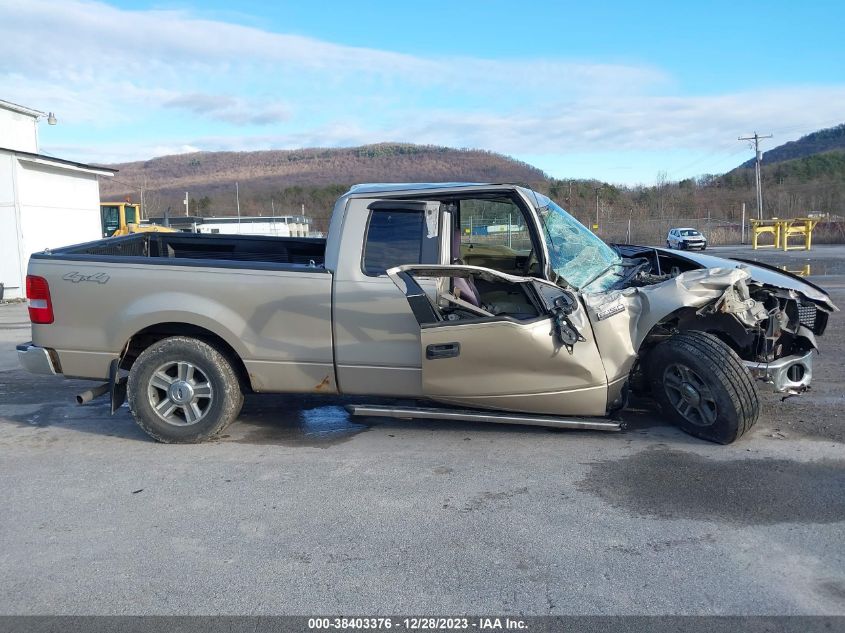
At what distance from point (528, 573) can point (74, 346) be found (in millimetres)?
4074

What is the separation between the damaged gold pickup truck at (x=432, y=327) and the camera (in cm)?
495

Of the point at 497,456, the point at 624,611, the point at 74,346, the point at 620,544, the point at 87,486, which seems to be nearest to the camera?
the point at 624,611

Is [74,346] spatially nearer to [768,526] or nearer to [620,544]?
[620,544]

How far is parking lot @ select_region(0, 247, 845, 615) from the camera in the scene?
10.7ft

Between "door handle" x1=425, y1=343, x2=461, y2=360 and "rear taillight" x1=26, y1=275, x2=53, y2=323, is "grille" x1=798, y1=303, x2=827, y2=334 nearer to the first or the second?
"door handle" x1=425, y1=343, x2=461, y2=360

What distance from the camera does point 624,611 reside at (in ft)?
10.2

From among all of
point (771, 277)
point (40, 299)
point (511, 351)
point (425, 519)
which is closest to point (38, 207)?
point (40, 299)

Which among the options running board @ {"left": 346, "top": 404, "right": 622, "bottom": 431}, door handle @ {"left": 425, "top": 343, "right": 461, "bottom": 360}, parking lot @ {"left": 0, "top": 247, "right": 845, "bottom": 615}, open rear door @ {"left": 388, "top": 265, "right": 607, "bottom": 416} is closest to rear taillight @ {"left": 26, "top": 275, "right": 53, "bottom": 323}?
parking lot @ {"left": 0, "top": 247, "right": 845, "bottom": 615}

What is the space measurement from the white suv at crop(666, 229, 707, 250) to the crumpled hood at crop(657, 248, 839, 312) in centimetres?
3872

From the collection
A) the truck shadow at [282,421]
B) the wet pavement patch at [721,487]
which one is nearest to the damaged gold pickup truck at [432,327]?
the truck shadow at [282,421]

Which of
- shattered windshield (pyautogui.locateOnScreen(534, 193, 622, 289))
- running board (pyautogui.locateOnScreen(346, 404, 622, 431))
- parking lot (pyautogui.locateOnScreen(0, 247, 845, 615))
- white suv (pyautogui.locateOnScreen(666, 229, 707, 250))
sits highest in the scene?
white suv (pyautogui.locateOnScreen(666, 229, 707, 250))

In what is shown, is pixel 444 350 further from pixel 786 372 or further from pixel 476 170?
pixel 476 170

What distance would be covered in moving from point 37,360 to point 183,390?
128cm

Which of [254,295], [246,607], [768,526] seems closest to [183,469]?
[254,295]
